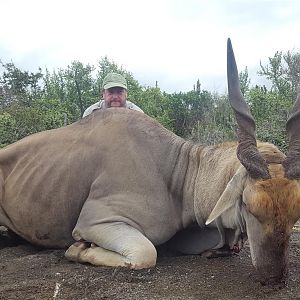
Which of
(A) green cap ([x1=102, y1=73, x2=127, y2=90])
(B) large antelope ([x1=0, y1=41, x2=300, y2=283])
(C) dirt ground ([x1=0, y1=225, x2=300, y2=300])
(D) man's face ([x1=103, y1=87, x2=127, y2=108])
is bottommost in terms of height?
(C) dirt ground ([x1=0, y1=225, x2=300, y2=300])

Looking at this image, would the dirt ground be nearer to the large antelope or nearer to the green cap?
the large antelope

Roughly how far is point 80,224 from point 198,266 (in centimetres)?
114

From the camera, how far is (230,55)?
181 inches

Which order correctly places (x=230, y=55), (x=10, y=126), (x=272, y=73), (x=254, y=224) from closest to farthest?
(x=254, y=224)
(x=230, y=55)
(x=10, y=126)
(x=272, y=73)

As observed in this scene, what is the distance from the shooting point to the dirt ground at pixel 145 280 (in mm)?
3775

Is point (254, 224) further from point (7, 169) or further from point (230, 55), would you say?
point (7, 169)

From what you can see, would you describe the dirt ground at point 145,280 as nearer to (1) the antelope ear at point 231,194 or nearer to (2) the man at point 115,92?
(1) the antelope ear at point 231,194

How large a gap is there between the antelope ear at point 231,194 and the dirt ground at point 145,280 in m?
0.47

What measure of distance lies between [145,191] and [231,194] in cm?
103

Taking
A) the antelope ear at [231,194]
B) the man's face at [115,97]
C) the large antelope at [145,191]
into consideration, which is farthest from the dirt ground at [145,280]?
the man's face at [115,97]

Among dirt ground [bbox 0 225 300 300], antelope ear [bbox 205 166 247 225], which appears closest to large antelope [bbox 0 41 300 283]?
antelope ear [bbox 205 166 247 225]

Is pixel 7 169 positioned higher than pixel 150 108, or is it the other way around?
pixel 150 108

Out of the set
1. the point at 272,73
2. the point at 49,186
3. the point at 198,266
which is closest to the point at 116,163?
the point at 49,186

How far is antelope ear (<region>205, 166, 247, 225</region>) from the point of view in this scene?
4199 mm
